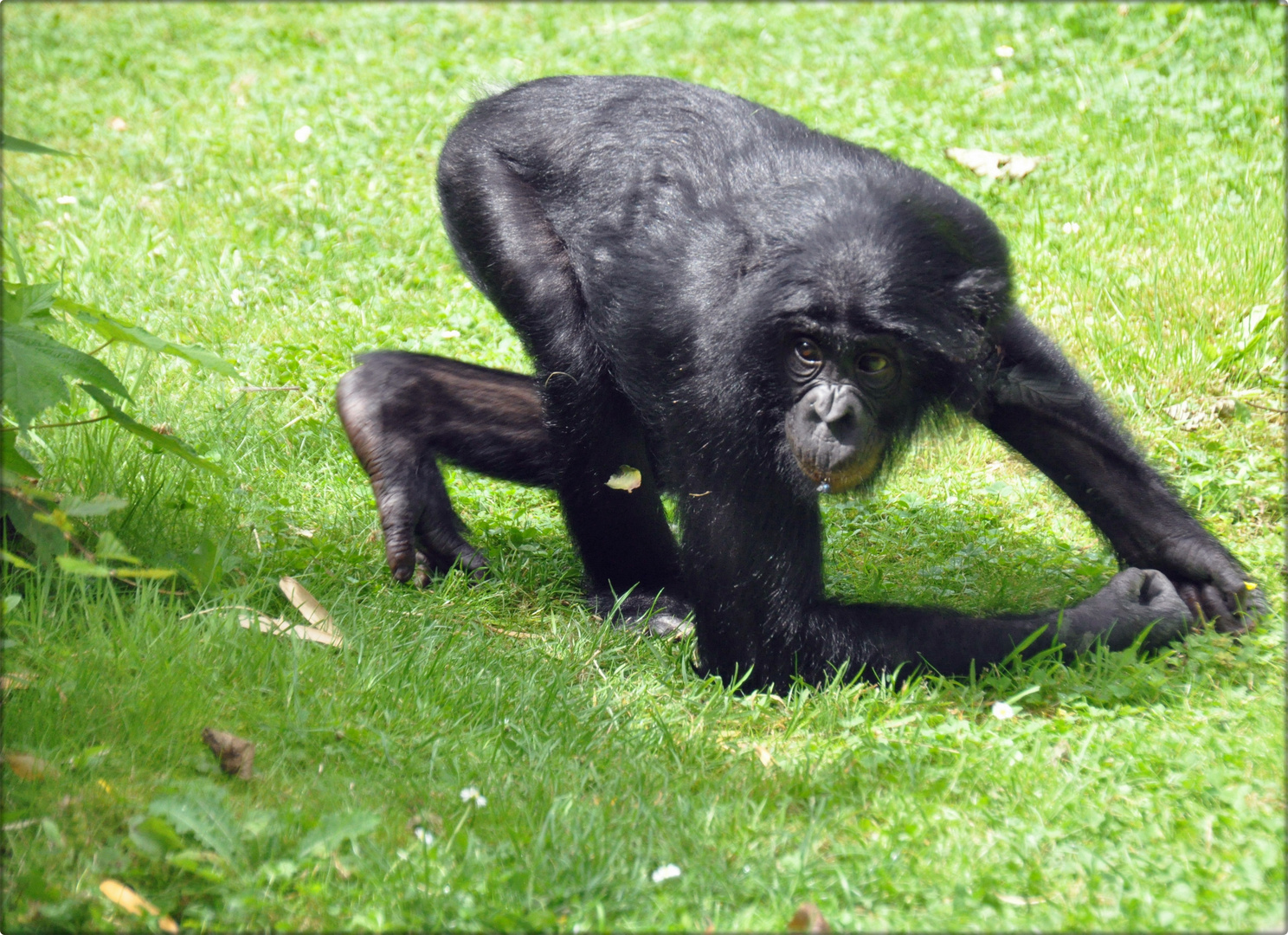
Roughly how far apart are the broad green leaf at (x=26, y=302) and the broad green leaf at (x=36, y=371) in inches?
3.3

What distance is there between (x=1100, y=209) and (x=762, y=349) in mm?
4214

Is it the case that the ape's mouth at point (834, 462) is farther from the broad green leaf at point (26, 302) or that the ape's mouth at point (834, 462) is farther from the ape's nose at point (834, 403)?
the broad green leaf at point (26, 302)

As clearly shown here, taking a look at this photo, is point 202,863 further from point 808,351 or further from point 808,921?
point 808,351

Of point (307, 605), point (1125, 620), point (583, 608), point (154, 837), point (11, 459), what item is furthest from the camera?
point (583, 608)

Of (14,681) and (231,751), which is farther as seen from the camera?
(14,681)

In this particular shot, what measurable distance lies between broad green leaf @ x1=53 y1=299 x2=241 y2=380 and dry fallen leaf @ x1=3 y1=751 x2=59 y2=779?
1278 mm

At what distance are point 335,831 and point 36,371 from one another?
1671mm

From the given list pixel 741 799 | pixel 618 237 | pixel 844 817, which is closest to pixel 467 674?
pixel 741 799

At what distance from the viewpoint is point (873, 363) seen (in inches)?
153

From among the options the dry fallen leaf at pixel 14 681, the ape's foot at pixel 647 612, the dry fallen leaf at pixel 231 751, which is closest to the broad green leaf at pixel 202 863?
the dry fallen leaf at pixel 231 751

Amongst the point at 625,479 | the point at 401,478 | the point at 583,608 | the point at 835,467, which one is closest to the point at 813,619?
the point at 835,467

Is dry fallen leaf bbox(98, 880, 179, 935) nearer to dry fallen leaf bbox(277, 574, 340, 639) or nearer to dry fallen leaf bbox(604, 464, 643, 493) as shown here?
dry fallen leaf bbox(277, 574, 340, 639)

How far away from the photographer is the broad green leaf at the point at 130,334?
3633 millimetres

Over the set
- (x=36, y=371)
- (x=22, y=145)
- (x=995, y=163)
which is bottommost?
(x=36, y=371)
